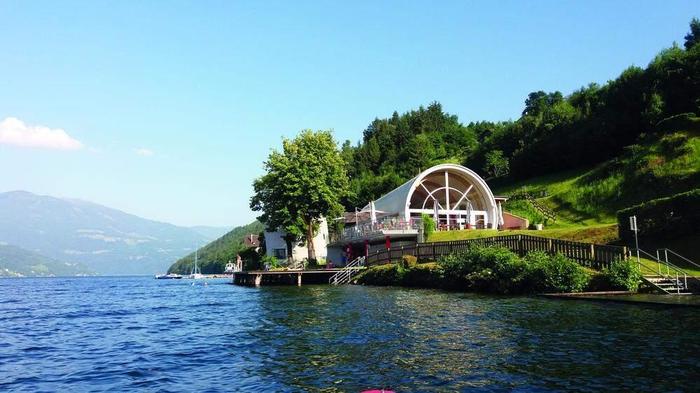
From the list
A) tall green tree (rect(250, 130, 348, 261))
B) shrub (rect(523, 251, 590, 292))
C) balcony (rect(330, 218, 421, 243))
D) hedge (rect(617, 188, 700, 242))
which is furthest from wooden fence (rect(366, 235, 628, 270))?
tall green tree (rect(250, 130, 348, 261))

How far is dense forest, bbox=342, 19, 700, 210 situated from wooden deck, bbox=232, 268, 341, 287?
12017mm

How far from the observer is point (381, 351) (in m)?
14.9

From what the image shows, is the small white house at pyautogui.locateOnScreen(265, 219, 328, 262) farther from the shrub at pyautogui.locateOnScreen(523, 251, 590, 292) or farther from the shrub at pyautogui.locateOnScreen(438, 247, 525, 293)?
the shrub at pyautogui.locateOnScreen(523, 251, 590, 292)

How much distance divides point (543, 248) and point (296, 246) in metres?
43.5

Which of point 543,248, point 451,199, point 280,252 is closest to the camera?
point 543,248

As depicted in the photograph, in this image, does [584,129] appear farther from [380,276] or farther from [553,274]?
[553,274]

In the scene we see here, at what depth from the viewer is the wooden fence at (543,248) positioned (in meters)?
27.8

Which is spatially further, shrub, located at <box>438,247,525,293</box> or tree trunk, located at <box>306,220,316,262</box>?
tree trunk, located at <box>306,220,316,262</box>

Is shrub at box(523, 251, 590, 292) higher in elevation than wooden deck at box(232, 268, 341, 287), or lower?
higher

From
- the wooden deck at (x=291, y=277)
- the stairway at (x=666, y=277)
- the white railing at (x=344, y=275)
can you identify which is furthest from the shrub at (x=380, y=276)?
the stairway at (x=666, y=277)

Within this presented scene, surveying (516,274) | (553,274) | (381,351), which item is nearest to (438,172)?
(516,274)

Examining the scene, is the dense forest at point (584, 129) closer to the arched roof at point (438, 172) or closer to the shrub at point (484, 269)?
the arched roof at point (438, 172)

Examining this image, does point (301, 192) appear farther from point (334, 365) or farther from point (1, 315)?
point (334, 365)

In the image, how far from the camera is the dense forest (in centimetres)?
6638
